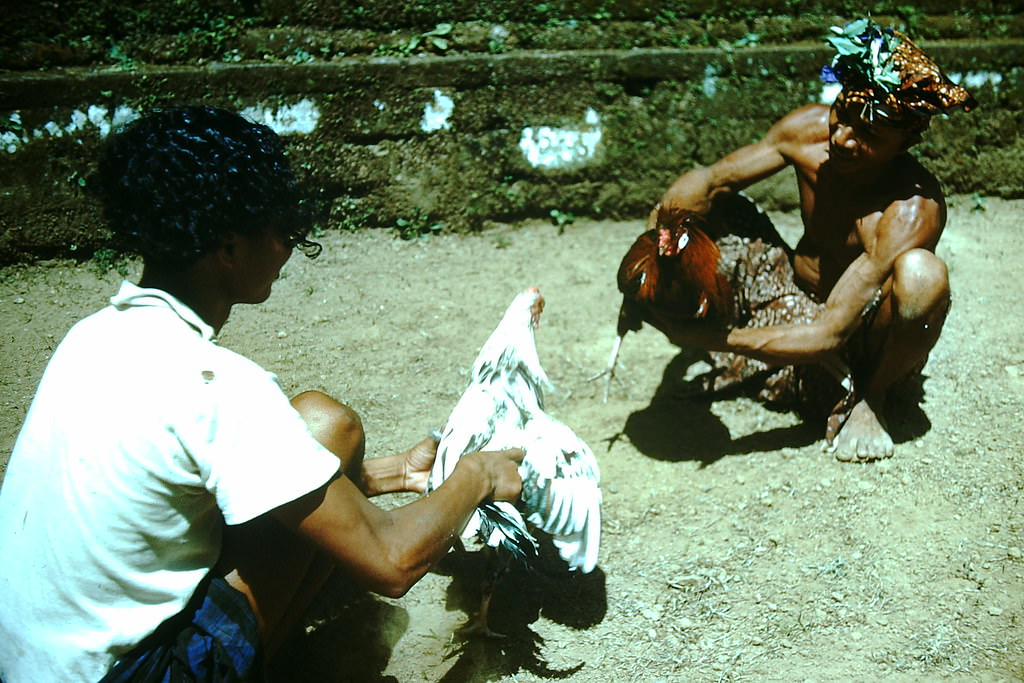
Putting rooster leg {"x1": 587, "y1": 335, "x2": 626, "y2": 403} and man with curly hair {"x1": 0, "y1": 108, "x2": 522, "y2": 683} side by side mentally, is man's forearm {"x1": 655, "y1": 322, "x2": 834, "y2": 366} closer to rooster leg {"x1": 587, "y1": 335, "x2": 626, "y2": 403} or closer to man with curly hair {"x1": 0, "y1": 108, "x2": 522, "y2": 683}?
rooster leg {"x1": 587, "y1": 335, "x2": 626, "y2": 403}

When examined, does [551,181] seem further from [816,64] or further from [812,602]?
[812,602]

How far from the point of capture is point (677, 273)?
3.26 m

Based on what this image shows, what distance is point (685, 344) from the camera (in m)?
3.53

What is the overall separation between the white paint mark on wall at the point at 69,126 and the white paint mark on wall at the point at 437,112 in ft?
5.35

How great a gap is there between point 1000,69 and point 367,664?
5.43 metres

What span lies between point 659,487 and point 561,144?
2527 mm

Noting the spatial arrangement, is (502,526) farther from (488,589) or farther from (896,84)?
(896,84)

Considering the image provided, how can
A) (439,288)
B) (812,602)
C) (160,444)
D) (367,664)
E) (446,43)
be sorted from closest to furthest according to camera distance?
(160,444) < (367,664) < (812,602) < (439,288) < (446,43)

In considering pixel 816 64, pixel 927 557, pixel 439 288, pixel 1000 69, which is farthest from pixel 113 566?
pixel 1000 69

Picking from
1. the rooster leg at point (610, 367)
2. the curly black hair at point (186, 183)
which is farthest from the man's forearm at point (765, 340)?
the curly black hair at point (186, 183)

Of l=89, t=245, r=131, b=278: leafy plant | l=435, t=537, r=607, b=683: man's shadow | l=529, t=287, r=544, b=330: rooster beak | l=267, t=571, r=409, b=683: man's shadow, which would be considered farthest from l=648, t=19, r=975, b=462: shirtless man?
l=89, t=245, r=131, b=278: leafy plant

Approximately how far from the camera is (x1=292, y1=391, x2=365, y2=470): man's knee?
2.47 metres

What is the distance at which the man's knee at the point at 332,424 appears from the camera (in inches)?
97.3

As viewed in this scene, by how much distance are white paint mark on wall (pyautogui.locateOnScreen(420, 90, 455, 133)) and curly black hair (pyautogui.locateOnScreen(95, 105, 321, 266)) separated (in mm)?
3125
